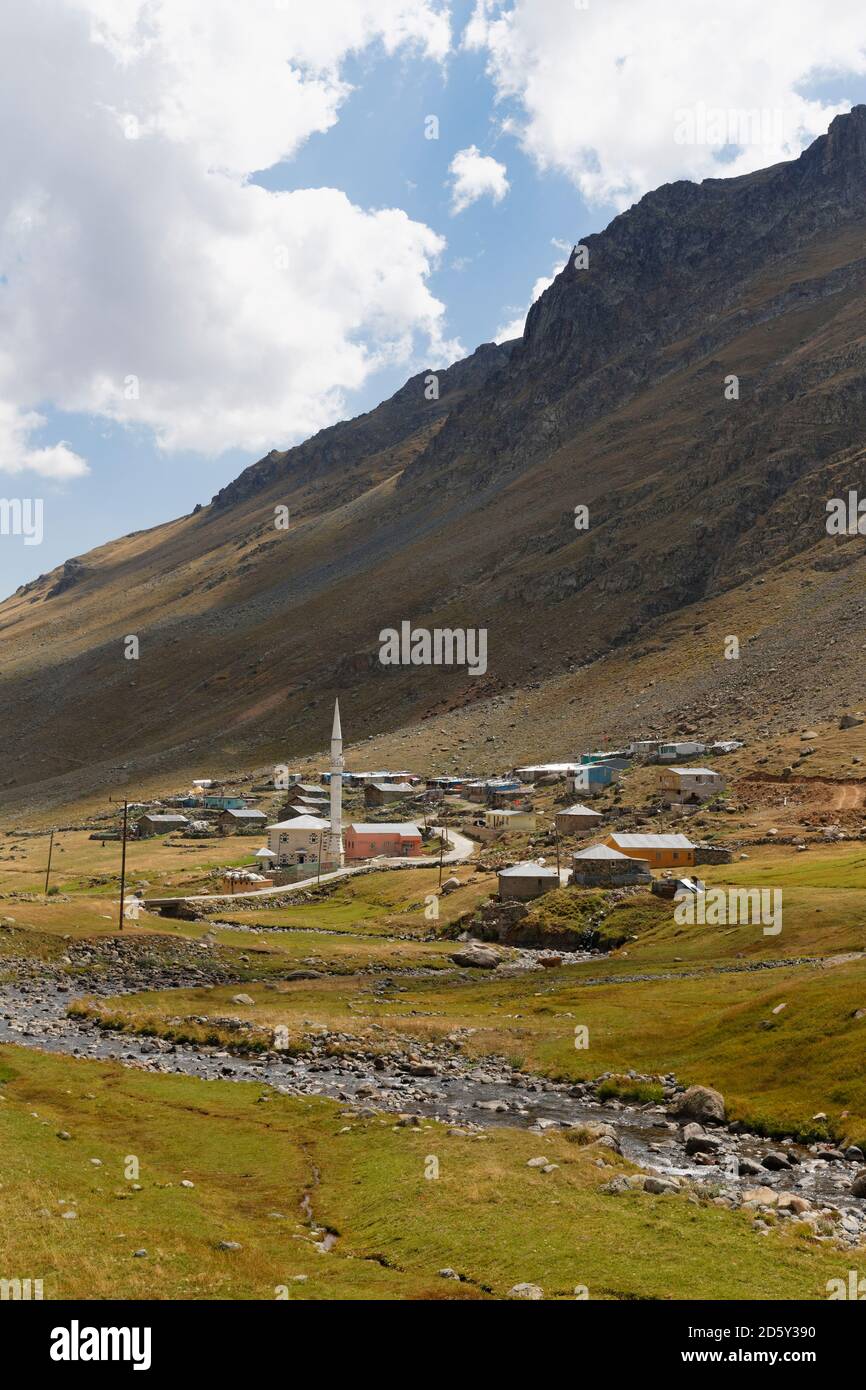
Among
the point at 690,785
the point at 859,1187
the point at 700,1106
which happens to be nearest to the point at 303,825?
the point at 690,785

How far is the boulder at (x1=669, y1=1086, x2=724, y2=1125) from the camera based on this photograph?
116 feet

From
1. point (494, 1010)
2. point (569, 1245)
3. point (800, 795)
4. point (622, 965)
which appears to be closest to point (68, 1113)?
point (569, 1245)

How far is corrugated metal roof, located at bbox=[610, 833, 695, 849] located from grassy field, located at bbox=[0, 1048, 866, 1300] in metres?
57.6

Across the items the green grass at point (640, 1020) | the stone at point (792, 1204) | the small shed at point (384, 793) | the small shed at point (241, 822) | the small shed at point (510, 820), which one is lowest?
the green grass at point (640, 1020)

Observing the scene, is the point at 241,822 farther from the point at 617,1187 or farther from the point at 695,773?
the point at 617,1187

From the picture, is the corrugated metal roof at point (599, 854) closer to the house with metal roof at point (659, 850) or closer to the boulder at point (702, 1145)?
the house with metal roof at point (659, 850)

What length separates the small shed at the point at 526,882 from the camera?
8450cm

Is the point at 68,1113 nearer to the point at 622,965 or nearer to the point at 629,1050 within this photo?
the point at 629,1050

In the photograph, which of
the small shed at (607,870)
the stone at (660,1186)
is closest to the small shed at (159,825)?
the small shed at (607,870)

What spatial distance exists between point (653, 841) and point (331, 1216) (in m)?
68.1

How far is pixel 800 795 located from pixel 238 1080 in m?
79.5

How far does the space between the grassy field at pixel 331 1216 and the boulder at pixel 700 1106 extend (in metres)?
6.45

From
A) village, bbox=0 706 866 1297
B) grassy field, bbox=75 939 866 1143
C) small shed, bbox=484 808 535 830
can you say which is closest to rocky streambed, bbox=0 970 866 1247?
village, bbox=0 706 866 1297

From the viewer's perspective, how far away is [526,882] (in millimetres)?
84750
